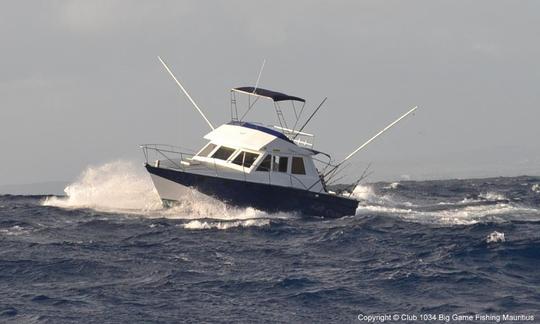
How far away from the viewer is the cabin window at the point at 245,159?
29.6 m

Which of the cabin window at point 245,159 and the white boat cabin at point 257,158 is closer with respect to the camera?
the white boat cabin at point 257,158

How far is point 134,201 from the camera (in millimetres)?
31312

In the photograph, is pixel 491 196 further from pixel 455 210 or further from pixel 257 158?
pixel 257 158

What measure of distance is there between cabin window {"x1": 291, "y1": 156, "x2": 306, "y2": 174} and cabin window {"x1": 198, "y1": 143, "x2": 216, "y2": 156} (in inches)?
133

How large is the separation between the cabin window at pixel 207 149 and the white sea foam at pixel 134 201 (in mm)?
2647

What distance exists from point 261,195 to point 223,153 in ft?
9.53

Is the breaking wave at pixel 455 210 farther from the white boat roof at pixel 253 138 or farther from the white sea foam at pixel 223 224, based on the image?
the white sea foam at pixel 223 224

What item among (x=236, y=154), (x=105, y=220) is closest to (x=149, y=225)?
(x=105, y=220)

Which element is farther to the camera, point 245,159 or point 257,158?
point 245,159

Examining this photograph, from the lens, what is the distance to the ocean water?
15648 millimetres

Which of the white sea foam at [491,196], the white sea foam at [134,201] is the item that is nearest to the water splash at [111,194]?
the white sea foam at [134,201]

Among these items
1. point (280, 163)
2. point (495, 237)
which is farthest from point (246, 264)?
point (280, 163)

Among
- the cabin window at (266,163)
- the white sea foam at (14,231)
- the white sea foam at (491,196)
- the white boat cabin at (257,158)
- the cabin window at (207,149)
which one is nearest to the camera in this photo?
the white sea foam at (14,231)

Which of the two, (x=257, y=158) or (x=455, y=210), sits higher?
(x=257, y=158)
